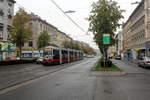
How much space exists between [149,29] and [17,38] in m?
28.7

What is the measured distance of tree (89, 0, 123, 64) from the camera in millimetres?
25000

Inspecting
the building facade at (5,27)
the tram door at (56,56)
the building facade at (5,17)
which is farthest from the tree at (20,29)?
the tram door at (56,56)

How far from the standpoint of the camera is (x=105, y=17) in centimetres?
2481

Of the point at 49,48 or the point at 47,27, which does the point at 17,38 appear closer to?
the point at 49,48

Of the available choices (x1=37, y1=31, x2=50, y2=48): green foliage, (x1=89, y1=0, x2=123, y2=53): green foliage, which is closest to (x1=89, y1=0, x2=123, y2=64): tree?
(x1=89, y1=0, x2=123, y2=53): green foliage

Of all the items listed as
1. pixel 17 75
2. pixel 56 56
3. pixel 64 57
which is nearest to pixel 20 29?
pixel 56 56

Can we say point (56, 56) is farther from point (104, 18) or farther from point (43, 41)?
point (43, 41)

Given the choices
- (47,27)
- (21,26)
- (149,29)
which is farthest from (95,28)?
(47,27)

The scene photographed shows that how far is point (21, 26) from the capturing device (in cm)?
3519

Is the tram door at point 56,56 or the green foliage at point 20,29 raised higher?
the green foliage at point 20,29

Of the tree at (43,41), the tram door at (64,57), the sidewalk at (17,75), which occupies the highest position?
the tree at (43,41)

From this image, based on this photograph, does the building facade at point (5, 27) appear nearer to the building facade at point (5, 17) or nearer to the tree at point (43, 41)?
the building facade at point (5, 17)

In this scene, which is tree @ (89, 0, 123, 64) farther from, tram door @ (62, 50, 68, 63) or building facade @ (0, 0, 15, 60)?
building facade @ (0, 0, 15, 60)

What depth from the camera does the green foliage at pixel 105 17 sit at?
25.0m
